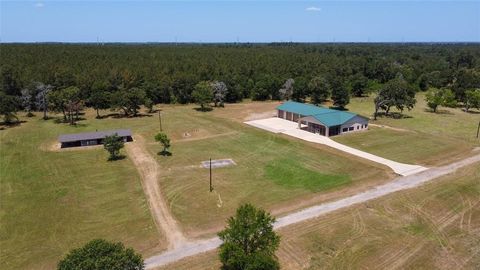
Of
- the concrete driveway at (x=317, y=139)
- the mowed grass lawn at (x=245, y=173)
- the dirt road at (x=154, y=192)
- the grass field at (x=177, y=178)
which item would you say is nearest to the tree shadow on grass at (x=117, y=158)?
the dirt road at (x=154, y=192)

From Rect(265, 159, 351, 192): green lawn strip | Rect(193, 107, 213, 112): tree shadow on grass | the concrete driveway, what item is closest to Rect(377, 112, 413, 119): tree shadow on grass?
the concrete driveway

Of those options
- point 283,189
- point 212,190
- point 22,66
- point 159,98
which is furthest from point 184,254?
point 22,66

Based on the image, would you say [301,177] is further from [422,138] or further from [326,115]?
[422,138]

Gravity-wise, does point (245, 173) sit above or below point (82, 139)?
below

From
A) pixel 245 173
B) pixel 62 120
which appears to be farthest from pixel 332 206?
pixel 62 120

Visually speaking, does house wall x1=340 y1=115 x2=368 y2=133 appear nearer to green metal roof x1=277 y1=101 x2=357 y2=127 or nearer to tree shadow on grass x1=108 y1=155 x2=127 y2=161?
green metal roof x1=277 y1=101 x2=357 y2=127

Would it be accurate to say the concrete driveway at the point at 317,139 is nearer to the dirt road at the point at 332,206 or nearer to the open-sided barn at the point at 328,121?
the open-sided barn at the point at 328,121
